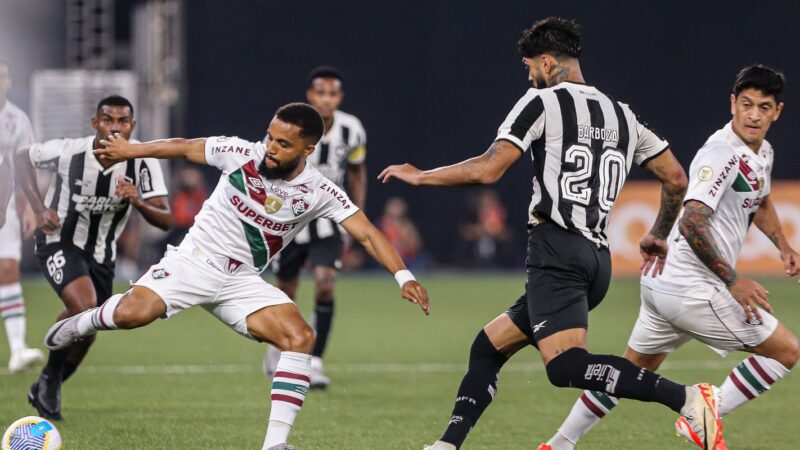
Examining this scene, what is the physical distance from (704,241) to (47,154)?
178 inches

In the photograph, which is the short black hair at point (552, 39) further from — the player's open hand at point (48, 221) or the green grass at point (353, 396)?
the player's open hand at point (48, 221)

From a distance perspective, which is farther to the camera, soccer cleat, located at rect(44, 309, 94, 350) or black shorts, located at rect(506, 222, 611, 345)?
soccer cleat, located at rect(44, 309, 94, 350)

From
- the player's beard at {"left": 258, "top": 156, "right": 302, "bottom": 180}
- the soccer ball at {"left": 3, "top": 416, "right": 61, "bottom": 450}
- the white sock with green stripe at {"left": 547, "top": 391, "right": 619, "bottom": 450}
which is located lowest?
the soccer ball at {"left": 3, "top": 416, "right": 61, "bottom": 450}

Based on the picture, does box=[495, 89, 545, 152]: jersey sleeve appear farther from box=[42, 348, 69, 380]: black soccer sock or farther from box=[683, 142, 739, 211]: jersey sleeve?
box=[42, 348, 69, 380]: black soccer sock

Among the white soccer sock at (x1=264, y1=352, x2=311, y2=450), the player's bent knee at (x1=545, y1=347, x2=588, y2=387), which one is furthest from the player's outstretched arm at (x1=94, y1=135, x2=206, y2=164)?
the player's bent knee at (x1=545, y1=347, x2=588, y2=387)

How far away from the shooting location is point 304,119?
6066mm

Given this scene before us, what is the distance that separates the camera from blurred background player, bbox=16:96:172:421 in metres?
7.52

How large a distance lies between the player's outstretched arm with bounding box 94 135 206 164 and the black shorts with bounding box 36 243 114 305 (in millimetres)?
1672

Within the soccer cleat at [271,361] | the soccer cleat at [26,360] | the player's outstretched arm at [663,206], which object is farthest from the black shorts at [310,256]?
the player's outstretched arm at [663,206]

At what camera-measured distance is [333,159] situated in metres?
10.0

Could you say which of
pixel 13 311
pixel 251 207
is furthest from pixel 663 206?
pixel 13 311

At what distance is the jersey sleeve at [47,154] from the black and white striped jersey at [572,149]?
11.9ft

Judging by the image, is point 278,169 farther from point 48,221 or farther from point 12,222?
point 12,222

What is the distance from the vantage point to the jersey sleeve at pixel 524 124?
18.3 feet
